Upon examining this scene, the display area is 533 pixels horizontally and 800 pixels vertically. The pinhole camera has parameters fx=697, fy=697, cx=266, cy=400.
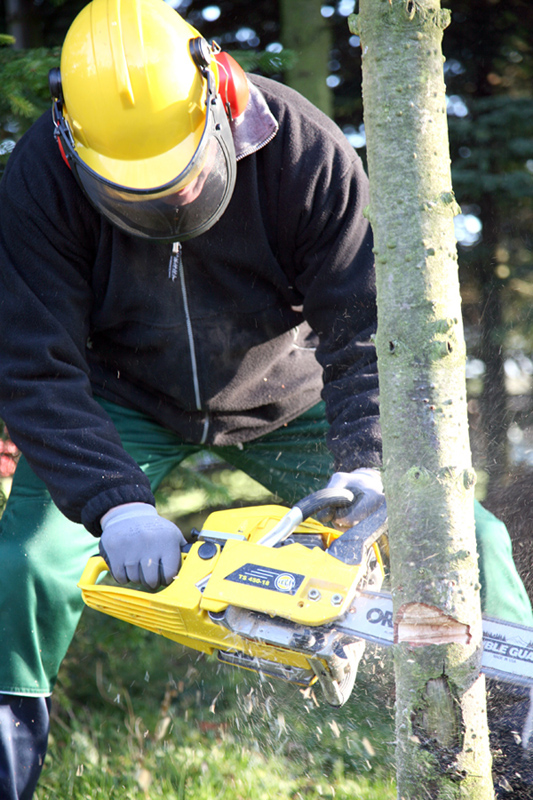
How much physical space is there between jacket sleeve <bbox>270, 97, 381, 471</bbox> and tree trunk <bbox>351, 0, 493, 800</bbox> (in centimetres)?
75

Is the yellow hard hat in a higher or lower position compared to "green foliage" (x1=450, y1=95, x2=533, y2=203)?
higher

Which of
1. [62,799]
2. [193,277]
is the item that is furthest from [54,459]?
[62,799]

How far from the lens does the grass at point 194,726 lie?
2777 millimetres

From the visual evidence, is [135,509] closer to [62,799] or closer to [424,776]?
[424,776]

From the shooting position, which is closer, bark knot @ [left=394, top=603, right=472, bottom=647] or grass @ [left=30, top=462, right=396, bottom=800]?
bark knot @ [left=394, top=603, right=472, bottom=647]

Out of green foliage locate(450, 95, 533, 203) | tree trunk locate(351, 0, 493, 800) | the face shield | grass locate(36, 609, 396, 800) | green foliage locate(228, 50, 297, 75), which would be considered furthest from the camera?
green foliage locate(450, 95, 533, 203)

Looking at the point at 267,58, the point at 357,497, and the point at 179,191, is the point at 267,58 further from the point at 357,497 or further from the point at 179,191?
the point at 357,497

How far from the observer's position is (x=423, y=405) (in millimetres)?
1486

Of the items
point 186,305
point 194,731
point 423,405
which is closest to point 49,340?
point 186,305

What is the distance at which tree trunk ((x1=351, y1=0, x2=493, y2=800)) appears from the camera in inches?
→ 57.5

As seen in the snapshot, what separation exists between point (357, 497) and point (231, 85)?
1.30m

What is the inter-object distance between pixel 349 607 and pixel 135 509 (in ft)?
2.45

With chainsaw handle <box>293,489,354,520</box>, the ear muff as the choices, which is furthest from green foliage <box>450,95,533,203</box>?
chainsaw handle <box>293,489,354,520</box>

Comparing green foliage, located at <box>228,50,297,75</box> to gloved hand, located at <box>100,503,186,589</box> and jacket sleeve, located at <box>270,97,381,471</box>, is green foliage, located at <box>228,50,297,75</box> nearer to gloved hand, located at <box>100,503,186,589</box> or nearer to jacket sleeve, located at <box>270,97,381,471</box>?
jacket sleeve, located at <box>270,97,381,471</box>
